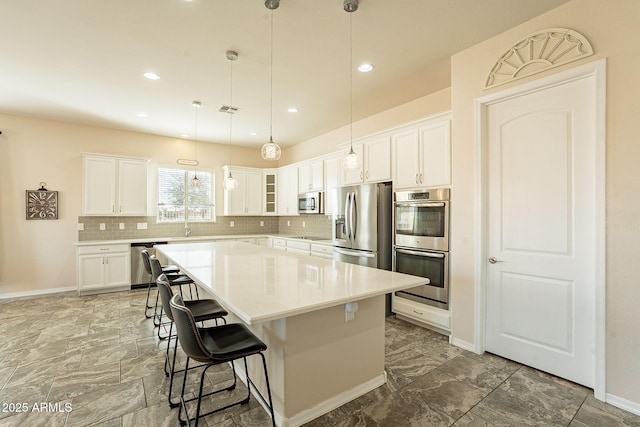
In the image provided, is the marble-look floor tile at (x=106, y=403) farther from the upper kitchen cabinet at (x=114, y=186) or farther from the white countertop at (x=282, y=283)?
the upper kitchen cabinet at (x=114, y=186)

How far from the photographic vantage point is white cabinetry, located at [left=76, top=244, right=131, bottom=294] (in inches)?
192

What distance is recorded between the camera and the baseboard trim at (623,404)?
198 centimetres

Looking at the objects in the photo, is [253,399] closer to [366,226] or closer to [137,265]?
[366,226]

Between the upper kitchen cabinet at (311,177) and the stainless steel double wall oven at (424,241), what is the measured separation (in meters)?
1.98

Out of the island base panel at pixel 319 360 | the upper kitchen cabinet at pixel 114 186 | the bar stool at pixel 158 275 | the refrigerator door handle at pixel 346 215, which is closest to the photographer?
the island base panel at pixel 319 360

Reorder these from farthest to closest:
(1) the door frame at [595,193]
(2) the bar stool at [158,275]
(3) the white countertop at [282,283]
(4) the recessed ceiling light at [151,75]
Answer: (4) the recessed ceiling light at [151,75]
(2) the bar stool at [158,275]
(1) the door frame at [595,193]
(3) the white countertop at [282,283]

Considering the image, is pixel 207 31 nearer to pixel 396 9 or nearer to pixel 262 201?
pixel 396 9

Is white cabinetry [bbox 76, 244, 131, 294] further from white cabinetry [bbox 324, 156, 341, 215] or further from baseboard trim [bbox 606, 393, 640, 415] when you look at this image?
baseboard trim [bbox 606, 393, 640, 415]

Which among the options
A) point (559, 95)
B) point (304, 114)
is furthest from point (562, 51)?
point (304, 114)

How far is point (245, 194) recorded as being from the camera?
6.68 metres

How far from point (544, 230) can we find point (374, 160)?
2094 millimetres

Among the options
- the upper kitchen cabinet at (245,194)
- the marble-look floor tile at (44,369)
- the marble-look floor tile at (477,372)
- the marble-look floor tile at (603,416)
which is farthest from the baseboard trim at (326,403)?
the upper kitchen cabinet at (245,194)

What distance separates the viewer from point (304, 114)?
477 centimetres

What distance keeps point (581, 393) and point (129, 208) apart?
644 centimetres
